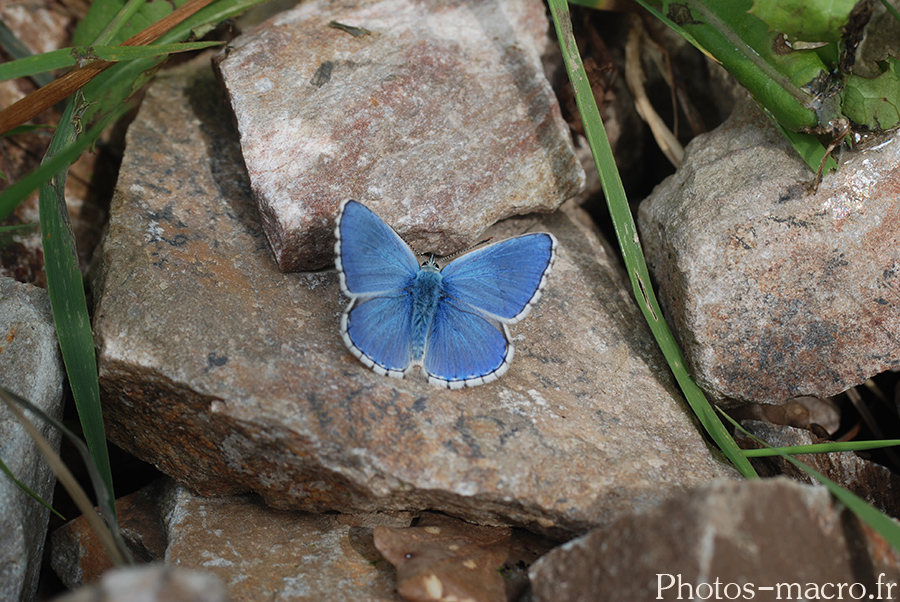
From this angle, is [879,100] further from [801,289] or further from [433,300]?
[433,300]

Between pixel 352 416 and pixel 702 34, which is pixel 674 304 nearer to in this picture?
pixel 702 34

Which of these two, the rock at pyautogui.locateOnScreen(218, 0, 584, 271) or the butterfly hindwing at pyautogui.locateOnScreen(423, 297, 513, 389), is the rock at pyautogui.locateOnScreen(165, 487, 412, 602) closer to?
the butterfly hindwing at pyautogui.locateOnScreen(423, 297, 513, 389)

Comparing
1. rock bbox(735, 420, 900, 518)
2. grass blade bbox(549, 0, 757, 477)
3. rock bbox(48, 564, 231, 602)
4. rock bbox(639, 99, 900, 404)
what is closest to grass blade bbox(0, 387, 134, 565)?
rock bbox(48, 564, 231, 602)

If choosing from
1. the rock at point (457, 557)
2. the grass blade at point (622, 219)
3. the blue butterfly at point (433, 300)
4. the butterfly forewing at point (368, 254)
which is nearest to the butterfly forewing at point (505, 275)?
the blue butterfly at point (433, 300)

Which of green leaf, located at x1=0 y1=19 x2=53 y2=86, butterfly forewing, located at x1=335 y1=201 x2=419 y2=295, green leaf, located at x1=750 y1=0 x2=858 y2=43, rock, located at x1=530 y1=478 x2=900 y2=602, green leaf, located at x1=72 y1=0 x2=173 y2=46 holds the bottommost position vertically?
rock, located at x1=530 y1=478 x2=900 y2=602

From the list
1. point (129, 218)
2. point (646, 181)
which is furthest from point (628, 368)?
point (129, 218)

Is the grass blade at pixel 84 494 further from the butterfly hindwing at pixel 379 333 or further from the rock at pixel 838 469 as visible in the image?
the rock at pixel 838 469
